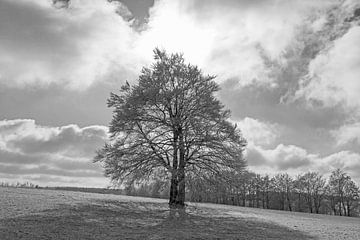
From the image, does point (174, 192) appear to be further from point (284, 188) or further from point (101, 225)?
point (284, 188)

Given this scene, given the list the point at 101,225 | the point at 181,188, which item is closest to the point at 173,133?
the point at 181,188

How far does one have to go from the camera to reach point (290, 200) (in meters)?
92.1

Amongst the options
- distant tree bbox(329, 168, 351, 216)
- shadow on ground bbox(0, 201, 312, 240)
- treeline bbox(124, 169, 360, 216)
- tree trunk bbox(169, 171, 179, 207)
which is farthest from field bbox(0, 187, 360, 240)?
distant tree bbox(329, 168, 351, 216)

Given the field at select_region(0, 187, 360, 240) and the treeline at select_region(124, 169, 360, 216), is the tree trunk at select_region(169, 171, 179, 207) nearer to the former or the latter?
the field at select_region(0, 187, 360, 240)

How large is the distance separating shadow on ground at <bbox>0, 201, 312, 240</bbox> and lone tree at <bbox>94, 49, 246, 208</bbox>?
193 inches

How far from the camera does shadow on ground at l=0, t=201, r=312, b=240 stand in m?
14.9

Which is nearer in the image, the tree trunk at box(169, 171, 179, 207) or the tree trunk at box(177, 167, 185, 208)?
the tree trunk at box(177, 167, 185, 208)

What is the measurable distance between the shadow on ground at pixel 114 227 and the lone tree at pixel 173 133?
4904 mm

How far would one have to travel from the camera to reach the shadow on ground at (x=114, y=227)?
14.9 m

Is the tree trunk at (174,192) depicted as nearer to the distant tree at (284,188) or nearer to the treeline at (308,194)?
the treeline at (308,194)

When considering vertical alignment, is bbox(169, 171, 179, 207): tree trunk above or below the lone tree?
below

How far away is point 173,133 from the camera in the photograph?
2877cm

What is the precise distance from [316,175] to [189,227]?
7748 centimetres

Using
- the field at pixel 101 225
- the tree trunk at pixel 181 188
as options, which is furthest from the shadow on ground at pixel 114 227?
the tree trunk at pixel 181 188
